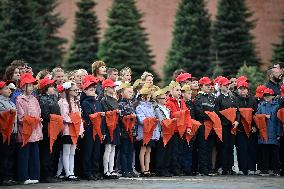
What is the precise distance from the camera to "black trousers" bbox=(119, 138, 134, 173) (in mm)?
16234

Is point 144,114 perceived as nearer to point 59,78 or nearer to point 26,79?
point 59,78

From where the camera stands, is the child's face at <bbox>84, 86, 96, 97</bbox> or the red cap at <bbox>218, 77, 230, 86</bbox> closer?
the child's face at <bbox>84, 86, 96, 97</bbox>

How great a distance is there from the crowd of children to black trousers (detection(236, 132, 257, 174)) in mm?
22

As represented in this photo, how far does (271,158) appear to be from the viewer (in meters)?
→ 17.3

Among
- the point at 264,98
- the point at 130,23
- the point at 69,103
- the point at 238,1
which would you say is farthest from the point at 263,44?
the point at 69,103

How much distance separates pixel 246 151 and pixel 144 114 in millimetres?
2631

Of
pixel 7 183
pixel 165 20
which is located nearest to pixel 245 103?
pixel 7 183

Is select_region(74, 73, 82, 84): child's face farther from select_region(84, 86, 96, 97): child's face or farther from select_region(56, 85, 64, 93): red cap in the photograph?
select_region(56, 85, 64, 93): red cap

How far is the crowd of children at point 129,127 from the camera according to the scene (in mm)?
14547

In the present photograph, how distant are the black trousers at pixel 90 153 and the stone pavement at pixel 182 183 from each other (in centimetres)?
45

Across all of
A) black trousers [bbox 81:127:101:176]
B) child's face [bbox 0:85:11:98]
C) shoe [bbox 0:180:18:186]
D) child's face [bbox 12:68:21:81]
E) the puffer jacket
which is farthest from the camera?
black trousers [bbox 81:127:101:176]

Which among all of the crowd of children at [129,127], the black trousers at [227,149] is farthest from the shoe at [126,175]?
the black trousers at [227,149]

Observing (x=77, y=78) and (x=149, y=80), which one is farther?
(x=149, y=80)

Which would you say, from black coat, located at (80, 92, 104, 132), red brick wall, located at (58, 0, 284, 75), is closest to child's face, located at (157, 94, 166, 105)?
black coat, located at (80, 92, 104, 132)
